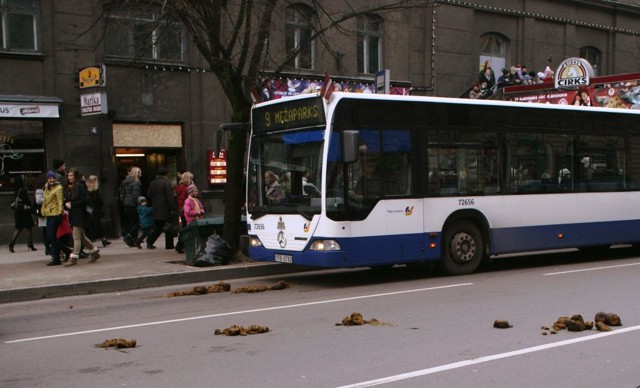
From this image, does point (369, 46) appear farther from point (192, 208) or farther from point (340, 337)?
point (340, 337)

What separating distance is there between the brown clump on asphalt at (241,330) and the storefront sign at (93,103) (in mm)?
10757

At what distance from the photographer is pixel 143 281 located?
1191cm

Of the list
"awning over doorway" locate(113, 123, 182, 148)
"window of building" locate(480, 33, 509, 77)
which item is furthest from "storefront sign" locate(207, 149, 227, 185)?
"window of building" locate(480, 33, 509, 77)

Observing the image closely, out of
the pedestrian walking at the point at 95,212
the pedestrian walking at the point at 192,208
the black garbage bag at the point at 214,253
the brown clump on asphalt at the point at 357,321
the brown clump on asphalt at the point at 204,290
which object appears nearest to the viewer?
the brown clump on asphalt at the point at 357,321

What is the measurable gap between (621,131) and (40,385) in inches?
479

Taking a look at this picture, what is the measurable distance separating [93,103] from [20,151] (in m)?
2.23

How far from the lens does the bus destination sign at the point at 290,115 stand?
1076 cm

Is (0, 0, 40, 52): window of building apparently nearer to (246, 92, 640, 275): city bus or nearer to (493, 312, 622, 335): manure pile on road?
(246, 92, 640, 275): city bus

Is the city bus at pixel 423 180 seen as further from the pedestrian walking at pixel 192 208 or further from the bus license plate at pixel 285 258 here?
the pedestrian walking at pixel 192 208

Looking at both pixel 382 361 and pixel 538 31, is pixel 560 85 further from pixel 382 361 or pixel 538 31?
pixel 382 361

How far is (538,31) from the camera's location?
2708 centimetres

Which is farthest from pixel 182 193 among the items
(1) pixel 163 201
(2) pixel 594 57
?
(2) pixel 594 57

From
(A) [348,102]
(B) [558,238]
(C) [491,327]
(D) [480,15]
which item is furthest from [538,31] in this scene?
(C) [491,327]

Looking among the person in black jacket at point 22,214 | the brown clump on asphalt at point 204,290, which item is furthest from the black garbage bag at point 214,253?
the person in black jacket at point 22,214
